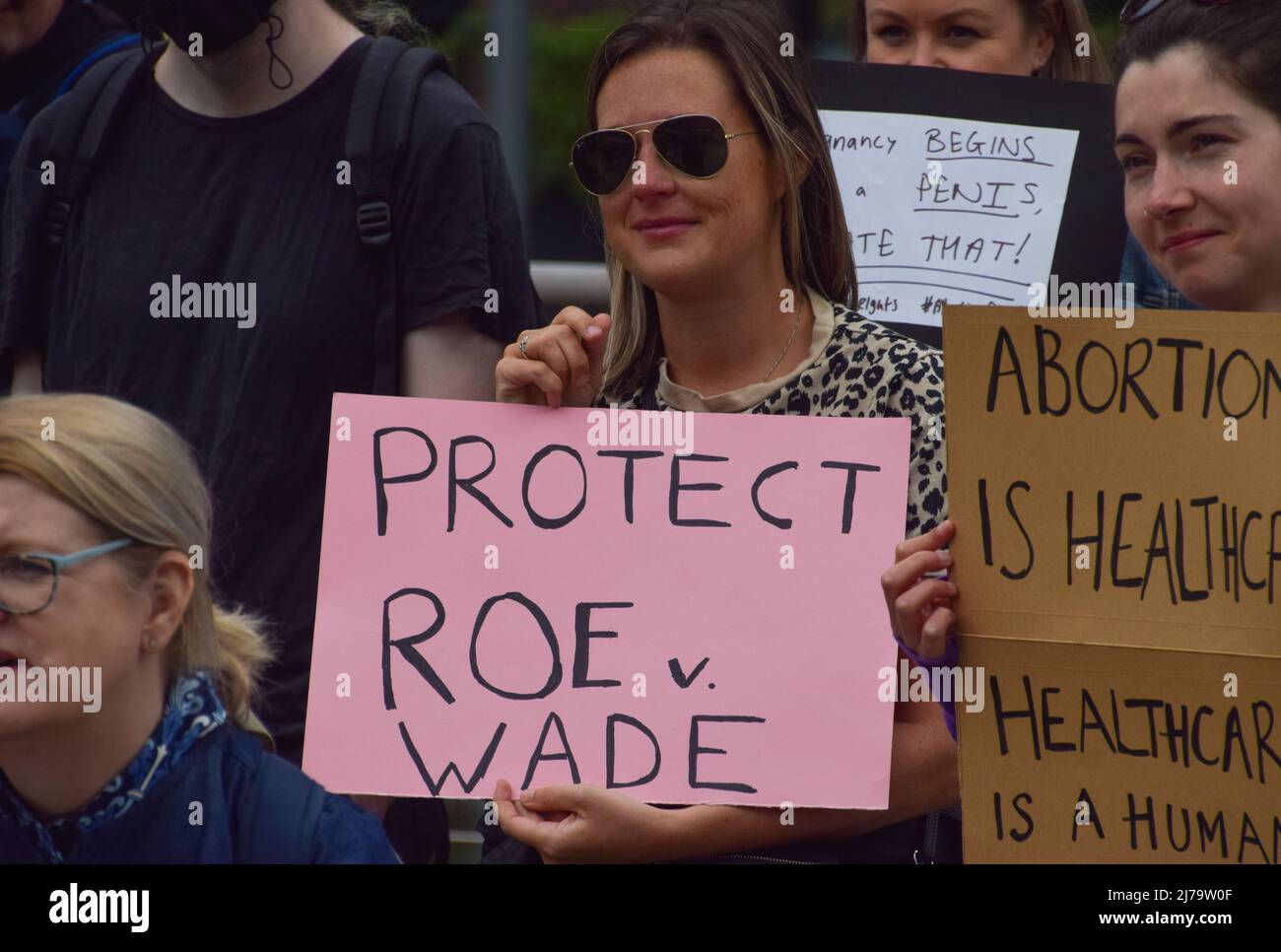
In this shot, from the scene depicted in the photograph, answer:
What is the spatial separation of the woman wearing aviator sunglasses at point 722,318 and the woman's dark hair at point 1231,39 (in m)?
0.51

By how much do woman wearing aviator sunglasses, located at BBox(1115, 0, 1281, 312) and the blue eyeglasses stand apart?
1.60 metres

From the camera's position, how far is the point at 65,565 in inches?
102

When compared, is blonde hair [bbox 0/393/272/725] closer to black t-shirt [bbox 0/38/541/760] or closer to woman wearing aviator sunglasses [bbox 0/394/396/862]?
woman wearing aviator sunglasses [bbox 0/394/396/862]

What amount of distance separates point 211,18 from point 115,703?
1209 millimetres

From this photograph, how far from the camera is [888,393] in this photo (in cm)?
266

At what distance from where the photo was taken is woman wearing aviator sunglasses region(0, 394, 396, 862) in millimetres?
2568

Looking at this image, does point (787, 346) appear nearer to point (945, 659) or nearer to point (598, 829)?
point (945, 659)

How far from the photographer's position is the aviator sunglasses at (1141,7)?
2.68 meters

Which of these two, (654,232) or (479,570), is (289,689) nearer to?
(479,570)

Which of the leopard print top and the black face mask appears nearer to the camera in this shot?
the leopard print top

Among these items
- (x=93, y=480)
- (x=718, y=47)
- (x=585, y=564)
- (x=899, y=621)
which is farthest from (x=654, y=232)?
(x=93, y=480)
